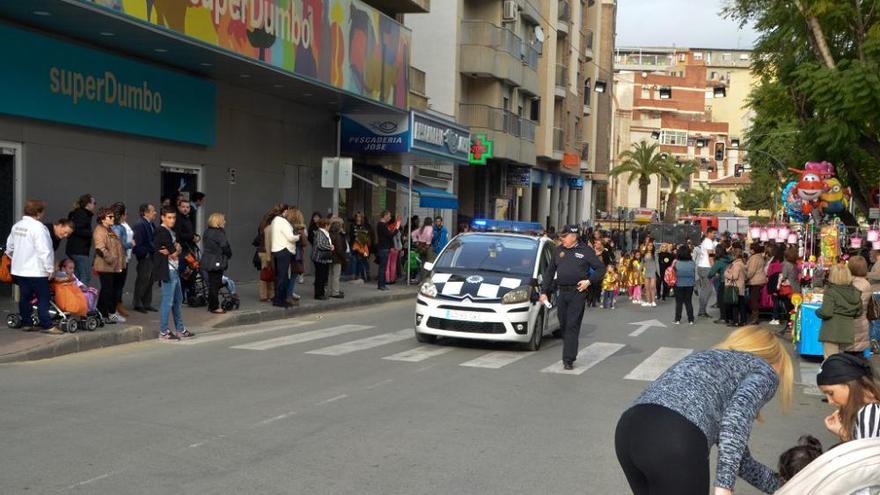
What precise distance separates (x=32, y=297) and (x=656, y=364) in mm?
8501

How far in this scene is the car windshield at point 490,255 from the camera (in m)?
15.8

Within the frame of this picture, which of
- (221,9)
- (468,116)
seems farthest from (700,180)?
(221,9)

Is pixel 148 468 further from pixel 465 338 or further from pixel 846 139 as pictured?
pixel 846 139

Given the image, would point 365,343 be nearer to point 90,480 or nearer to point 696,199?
point 90,480

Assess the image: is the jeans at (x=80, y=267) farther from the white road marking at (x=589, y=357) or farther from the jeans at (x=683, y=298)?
the jeans at (x=683, y=298)

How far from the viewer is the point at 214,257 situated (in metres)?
17.1

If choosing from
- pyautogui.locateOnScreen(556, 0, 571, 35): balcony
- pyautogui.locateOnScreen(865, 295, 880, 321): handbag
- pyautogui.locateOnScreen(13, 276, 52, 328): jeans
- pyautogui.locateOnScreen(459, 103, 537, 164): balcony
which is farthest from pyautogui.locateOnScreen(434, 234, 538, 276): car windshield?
pyautogui.locateOnScreen(556, 0, 571, 35): balcony

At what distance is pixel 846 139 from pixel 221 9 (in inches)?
636

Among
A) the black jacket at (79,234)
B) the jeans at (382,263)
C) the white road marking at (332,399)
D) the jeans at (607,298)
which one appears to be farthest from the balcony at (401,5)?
the white road marking at (332,399)

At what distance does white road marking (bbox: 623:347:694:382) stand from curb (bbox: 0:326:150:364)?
674 centimetres

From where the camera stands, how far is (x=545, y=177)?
56.6 m

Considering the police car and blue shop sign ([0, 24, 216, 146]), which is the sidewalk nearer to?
blue shop sign ([0, 24, 216, 146])

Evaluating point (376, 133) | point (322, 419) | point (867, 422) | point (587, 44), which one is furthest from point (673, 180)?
point (867, 422)

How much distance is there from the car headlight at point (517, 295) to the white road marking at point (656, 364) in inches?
74.6
